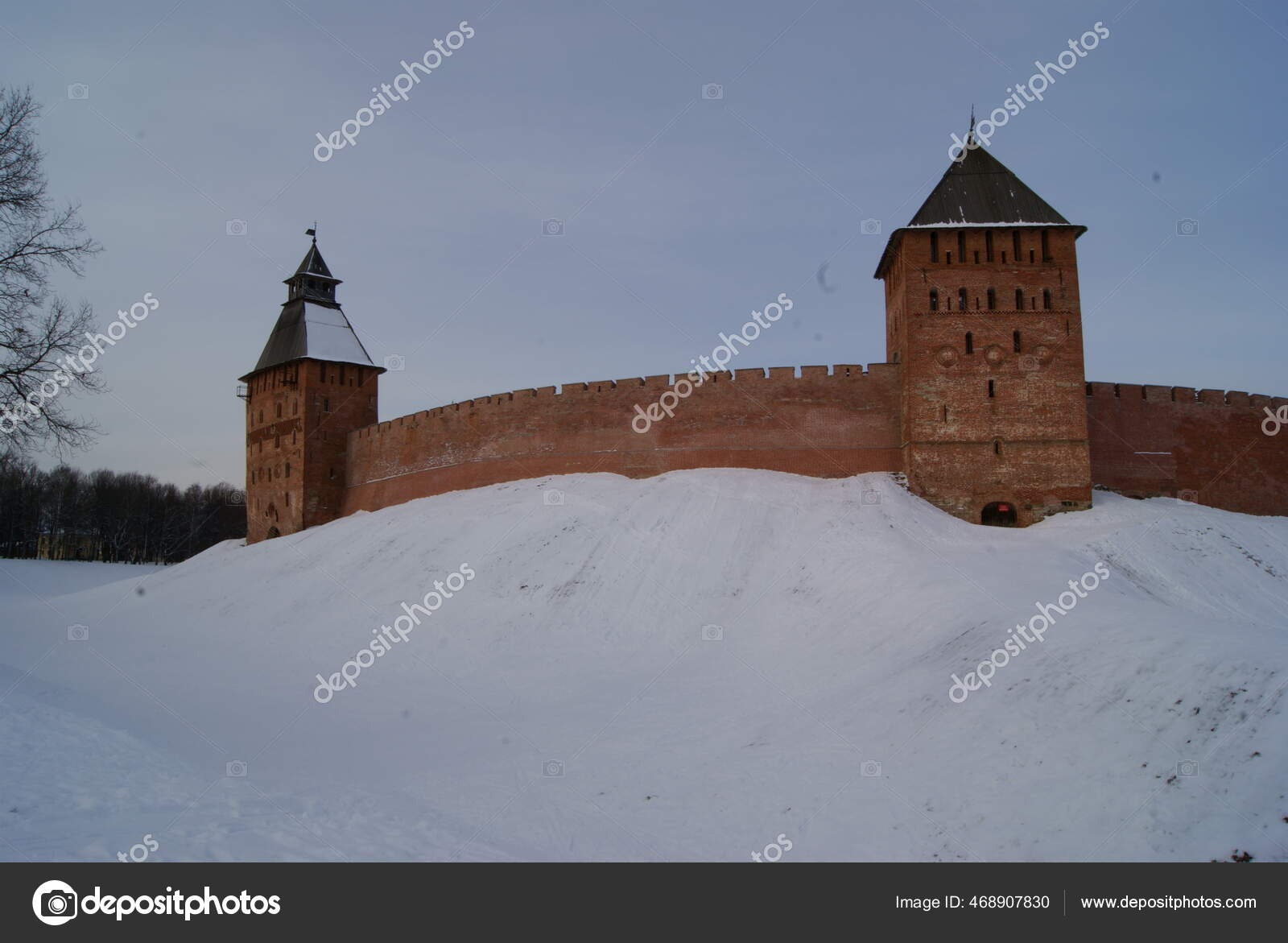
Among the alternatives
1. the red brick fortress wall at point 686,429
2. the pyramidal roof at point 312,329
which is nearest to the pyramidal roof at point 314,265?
the pyramidal roof at point 312,329

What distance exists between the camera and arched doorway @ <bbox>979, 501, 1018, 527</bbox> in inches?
822

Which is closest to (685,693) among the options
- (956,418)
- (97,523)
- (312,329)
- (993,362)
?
(956,418)

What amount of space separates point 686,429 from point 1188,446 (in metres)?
12.3

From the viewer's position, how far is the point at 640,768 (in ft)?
36.0

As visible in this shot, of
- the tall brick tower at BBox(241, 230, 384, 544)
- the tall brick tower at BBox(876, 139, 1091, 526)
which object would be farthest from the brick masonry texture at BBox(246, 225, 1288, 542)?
the tall brick tower at BBox(241, 230, 384, 544)

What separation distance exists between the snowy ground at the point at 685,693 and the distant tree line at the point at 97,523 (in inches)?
1489

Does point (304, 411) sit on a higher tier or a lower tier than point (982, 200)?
lower

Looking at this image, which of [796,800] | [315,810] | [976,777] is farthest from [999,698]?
[315,810]

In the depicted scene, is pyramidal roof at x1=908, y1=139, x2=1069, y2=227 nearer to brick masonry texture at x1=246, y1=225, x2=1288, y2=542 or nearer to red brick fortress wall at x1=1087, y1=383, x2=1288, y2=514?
brick masonry texture at x1=246, y1=225, x2=1288, y2=542

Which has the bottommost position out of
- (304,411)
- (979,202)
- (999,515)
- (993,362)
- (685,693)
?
(685,693)

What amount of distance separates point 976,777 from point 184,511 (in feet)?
210

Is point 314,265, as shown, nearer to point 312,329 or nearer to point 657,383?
point 312,329

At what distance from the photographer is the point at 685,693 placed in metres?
13.8
